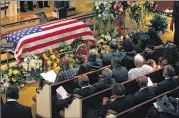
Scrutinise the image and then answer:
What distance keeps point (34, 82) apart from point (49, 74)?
73.9 inches

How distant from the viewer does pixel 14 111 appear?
19.0 feet

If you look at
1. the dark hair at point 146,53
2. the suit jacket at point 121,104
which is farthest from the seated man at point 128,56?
the suit jacket at point 121,104

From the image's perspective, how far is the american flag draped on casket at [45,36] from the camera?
966cm

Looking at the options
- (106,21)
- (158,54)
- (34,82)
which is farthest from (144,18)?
(34,82)

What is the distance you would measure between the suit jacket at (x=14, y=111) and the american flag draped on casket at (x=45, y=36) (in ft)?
12.1

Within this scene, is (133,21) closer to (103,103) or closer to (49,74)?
(49,74)

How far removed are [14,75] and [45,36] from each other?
4.74ft

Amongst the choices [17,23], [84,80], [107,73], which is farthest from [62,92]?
[17,23]

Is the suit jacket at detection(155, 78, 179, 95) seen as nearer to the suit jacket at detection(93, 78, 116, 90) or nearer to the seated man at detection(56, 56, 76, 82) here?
the suit jacket at detection(93, 78, 116, 90)

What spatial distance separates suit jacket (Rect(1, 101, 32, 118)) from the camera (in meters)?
5.75

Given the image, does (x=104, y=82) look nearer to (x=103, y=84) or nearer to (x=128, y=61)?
(x=103, y=84)

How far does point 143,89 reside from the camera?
671 centimetres

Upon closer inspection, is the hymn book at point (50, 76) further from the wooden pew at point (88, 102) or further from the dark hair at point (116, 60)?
the dark hair at point (116, 60)

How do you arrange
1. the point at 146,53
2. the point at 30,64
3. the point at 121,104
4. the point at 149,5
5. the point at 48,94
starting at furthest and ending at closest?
the point at 149,5 < the point at 30,64 < the point at 146,53 < the point at 48,94 < the point at 121,104
